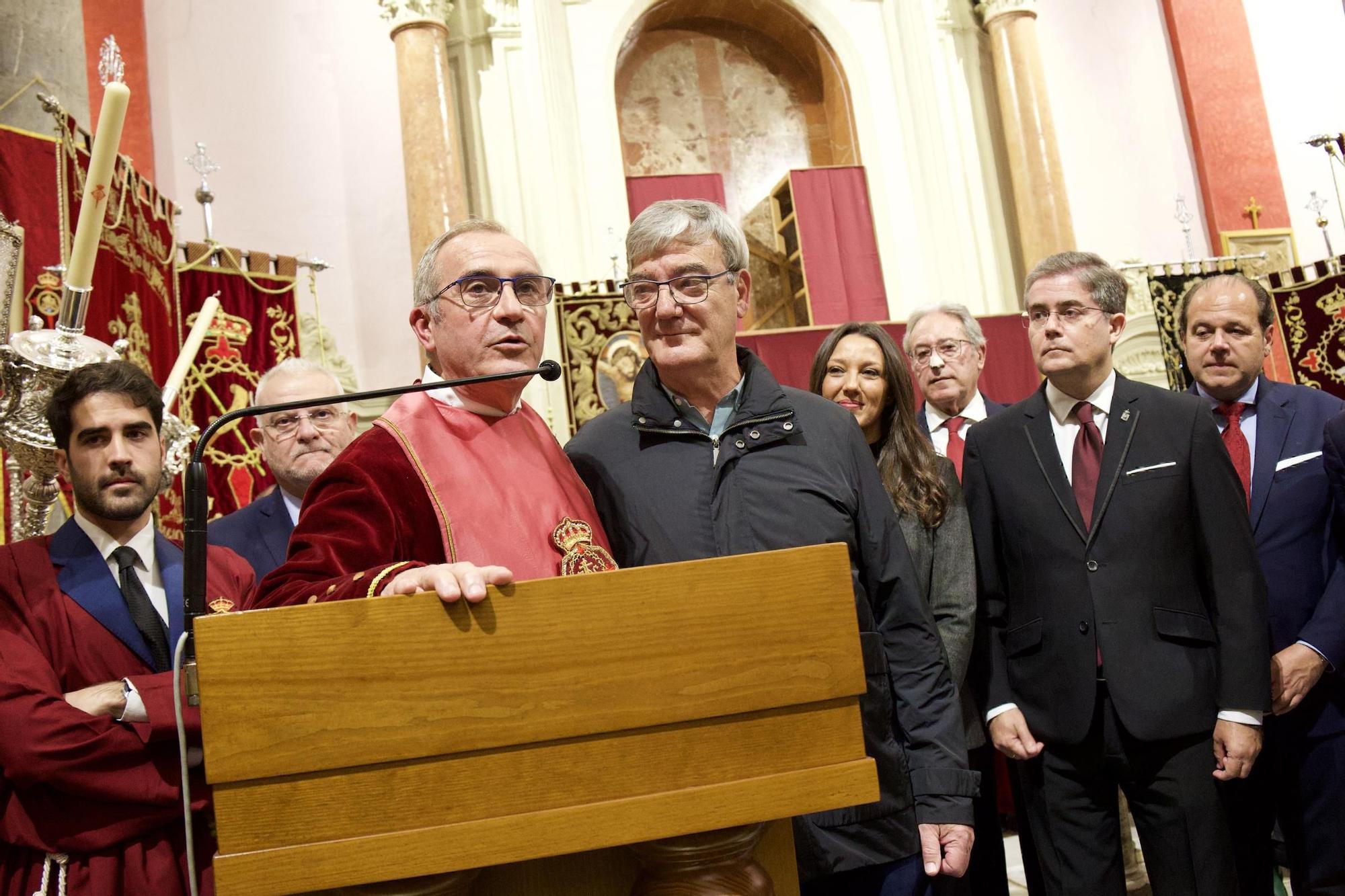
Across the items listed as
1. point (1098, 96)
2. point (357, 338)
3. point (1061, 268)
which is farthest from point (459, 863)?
point (1098, 96)

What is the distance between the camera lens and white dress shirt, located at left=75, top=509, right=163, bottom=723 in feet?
6.79

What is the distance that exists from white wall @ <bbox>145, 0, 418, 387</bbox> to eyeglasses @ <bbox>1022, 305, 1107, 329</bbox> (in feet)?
17.6

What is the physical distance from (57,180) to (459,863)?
3.13 m

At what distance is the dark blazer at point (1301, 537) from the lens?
8.41ft

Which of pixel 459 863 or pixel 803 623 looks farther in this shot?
pixel 803 623

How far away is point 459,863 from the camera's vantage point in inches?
44.1

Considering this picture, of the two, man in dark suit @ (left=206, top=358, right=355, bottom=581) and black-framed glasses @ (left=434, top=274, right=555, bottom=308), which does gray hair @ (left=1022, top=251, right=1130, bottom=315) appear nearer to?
black-framed glasses @ (left=434, top=274, right=555, bottom=308)

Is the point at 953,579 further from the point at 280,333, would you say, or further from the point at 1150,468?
the point at 280,333

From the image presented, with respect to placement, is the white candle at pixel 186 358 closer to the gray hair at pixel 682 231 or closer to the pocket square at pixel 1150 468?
the gray hair at pixel 682 231

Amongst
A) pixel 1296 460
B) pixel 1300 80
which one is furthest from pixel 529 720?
pixel 1300 80

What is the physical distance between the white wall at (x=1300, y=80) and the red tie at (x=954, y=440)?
7297 mm

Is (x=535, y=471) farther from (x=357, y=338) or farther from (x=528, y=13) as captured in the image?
(x=528, y=13)

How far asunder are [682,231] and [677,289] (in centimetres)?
10

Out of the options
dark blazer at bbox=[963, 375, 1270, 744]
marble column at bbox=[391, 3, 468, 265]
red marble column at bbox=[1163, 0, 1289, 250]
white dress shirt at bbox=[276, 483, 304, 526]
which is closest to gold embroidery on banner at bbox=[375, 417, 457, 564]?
dark blazer at bbox=[963, 375, 1270, 744]
